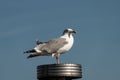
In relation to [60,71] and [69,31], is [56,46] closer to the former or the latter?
[69,31]

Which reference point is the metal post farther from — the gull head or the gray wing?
the gull head

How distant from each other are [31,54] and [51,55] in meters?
1.26

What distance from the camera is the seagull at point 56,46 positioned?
46.6 m

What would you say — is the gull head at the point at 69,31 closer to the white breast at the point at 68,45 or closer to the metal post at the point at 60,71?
the white breast at the point at 68,45

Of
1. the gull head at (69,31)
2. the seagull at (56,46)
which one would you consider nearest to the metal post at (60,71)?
the seagull at (56,46)

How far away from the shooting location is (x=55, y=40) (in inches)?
1852

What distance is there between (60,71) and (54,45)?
6.78 ft

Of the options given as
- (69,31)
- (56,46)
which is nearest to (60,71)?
(56,46)

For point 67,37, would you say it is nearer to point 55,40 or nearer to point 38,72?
point 55,40

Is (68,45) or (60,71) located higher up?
(68,45)

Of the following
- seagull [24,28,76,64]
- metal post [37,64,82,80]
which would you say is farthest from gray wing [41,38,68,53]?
metal post [37,64,82,80]

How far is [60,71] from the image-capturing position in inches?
1893

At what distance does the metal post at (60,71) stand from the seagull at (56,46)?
1.04 metres

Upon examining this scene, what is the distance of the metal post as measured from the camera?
48031mm
